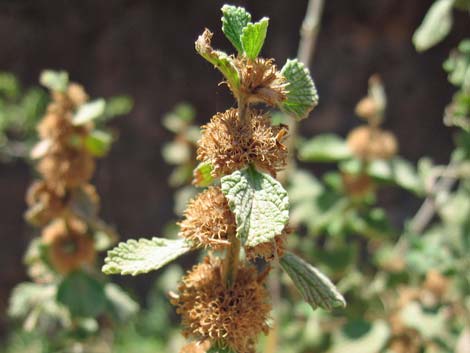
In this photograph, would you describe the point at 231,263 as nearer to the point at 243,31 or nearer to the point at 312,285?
the point at 312,285

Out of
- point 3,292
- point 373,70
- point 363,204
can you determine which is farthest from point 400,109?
point 3,292

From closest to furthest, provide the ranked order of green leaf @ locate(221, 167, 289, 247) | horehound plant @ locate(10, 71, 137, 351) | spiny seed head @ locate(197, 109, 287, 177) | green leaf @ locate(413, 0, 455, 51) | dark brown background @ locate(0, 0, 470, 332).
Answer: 1. green leaf @ locate(221, 167, 289, 247)
2. spiny seed head @ locate(197, 109, 287, 177)
3. horehound plant @ locate(10, 71, 137, 351)
4. green leaf @ locate(413, 0, 455, 51)
5. dark brown background @ locate(0, 0, 470, 332)

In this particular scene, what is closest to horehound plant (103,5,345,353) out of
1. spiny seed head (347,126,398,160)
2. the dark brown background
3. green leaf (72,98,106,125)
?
green leaf (72,98,106,125)

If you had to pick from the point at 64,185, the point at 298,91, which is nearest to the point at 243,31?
the point at 298,91

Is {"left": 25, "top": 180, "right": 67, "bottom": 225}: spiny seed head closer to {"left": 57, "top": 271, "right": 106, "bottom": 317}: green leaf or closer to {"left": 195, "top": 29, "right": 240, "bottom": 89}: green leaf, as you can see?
{"left": 57, "top": 271, "right": 106, "bottom": 317}: green leaf

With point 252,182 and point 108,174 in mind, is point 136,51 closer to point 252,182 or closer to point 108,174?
point 108,174

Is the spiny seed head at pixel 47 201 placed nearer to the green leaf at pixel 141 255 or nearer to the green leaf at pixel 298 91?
the green leaf at pixel 141 255

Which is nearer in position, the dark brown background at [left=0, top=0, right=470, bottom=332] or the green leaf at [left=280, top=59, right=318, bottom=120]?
the green leaf at [left=280, top=59, right=318, bottom=120]
